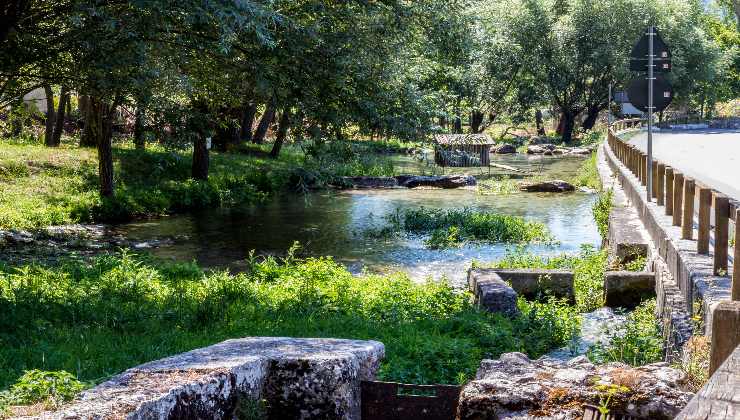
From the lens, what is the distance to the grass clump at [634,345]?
9.10 m

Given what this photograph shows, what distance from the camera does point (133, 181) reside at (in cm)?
2738

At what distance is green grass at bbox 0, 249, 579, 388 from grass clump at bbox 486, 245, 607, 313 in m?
0.85

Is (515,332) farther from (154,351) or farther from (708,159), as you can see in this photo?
(708,159)

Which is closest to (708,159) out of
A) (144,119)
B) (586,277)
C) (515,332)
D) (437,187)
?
(437,187)

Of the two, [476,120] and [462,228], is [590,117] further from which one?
[462,228]

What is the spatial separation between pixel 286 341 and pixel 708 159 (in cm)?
2969

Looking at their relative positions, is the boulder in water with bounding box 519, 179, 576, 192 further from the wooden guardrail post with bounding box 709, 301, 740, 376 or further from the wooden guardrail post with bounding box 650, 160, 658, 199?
the wooden guardrail post with bounding box 709, 301, 740, 376

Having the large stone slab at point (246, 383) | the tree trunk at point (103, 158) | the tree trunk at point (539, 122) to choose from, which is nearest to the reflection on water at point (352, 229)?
the tree trunk at point (103, 158)

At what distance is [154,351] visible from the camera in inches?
314

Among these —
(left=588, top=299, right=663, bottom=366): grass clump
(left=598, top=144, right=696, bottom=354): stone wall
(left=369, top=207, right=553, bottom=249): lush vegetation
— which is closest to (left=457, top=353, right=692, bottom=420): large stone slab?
(left=588, top=299, right=663, bottom=366): grass clump

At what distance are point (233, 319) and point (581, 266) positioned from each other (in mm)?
8169

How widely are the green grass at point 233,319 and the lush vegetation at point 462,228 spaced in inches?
268

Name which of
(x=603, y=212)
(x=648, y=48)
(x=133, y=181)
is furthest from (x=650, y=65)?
(x=133, y=181)

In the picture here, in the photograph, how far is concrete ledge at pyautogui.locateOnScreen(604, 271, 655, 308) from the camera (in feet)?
41.0
